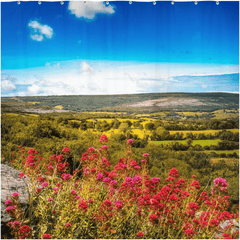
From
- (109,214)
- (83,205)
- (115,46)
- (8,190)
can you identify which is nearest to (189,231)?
(109,214)

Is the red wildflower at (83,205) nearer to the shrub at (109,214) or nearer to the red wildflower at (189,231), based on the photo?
the shrub at (109,214)

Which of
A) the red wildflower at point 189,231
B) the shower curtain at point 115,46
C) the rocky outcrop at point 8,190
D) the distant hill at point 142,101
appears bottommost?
the red wildflower at point 189,231

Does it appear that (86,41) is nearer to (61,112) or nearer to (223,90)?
(61,112)

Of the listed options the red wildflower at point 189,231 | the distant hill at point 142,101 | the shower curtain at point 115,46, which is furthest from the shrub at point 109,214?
the distant hill at point 142,101

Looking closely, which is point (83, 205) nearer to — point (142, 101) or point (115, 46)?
point (115, 46)

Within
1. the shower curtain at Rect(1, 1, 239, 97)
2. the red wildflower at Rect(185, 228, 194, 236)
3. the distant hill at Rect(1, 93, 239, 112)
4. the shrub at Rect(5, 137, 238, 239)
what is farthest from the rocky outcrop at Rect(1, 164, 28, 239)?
the distant hill at Rect(1, 93, 239, 112)

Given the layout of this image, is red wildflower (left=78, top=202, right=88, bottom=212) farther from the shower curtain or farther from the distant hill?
the distant hill

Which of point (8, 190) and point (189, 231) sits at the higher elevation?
point (8, 190)
